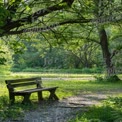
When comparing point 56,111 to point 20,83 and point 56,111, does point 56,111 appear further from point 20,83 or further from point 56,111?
point 20,83

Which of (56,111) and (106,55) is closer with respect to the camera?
(56,111)

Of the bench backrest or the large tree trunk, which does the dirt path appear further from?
the large tree trunk

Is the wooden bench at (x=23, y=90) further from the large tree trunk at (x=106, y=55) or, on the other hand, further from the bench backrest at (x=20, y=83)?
the large tree trunk at (x=106, y=55)

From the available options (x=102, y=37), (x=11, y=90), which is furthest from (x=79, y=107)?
(x=102, y=37)

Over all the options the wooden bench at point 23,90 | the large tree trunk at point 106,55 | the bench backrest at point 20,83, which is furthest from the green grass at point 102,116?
the large tree trunk at point 106,55

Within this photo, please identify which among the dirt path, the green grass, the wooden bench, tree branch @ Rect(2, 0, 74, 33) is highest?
tree branch @ Rect(2, 0, 74, 33)

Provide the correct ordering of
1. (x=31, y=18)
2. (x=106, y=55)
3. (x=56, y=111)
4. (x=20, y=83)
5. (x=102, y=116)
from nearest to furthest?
(x=102, y=116) → (x=56, y=111) → (x=31, y=18) → (x=20, y=83) → (x=106, y=55)

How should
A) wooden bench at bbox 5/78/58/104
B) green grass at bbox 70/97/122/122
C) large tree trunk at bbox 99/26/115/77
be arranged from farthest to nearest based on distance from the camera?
large tree trunk at bbox 99/26/115/77, wooden bench at bbox 5/78/58/104, green grass at bbox 70/97/122/122

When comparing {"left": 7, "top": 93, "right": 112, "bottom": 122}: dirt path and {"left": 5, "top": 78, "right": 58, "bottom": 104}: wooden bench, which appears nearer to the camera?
{"left": 7, "top": 93, "right": 112, "bottom": 122}: dirt path

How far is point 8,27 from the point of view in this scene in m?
11.5

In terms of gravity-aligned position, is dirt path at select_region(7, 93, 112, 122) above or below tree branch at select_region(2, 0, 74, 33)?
below

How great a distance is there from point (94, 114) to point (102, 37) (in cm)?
2023

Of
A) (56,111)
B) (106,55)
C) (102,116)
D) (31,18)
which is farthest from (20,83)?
(106,55)

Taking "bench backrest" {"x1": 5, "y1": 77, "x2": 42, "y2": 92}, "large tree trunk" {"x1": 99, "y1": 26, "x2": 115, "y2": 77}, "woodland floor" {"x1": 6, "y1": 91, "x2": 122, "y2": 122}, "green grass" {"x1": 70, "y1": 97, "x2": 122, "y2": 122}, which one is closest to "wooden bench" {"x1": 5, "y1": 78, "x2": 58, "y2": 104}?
"bench backrest" {"x1": 5, "y1": 77, "x2": 42, "y2": 92}
